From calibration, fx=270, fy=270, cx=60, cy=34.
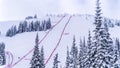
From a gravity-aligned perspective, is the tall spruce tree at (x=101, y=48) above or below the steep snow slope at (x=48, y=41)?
above

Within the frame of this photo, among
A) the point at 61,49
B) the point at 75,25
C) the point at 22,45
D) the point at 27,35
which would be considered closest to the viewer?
the point at 61,49

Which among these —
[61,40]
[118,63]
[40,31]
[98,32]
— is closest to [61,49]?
[61,40]

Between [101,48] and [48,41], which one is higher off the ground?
[101,48]

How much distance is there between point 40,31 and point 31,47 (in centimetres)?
4022

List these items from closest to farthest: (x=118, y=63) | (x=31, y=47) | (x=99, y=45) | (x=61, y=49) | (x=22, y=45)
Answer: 1. (x=99, y=45)
2. (x=118, y=63)
3. (x=61, y=49)
4. (x=31, y=47)
5. (x=22, y=45)

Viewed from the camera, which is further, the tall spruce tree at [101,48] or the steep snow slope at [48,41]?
the steep snow slope at [48,41]

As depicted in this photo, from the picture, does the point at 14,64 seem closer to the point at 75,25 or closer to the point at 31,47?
the point at 31,47

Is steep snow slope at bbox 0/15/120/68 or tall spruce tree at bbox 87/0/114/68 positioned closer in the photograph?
tall spruce tree at bbox 87/0/114/68

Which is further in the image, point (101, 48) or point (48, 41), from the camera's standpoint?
point (48, 41)

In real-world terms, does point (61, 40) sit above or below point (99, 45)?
below

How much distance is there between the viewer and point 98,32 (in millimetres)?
18547

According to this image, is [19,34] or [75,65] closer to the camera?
[75,65]

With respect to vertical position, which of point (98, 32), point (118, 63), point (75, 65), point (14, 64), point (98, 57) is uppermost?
point (98, 32)

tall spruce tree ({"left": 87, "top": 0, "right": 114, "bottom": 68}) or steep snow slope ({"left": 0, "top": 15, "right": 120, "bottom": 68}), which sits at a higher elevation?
tall spruce tree ({"left": 87, "top": 0, "right": 114, "bottom": 68})
